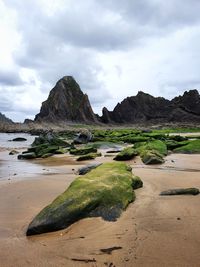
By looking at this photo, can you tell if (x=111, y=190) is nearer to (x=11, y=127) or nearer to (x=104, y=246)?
(x=104, y=246)

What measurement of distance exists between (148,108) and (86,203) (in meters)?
167

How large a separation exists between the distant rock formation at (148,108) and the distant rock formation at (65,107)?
31.2ft

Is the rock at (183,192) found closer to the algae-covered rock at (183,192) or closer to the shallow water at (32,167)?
the algae-covered rock at (183,192)

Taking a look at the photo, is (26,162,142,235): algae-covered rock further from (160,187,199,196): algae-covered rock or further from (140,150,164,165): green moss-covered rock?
(140,150,164,165): green moss-covered rock

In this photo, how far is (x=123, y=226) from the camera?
22.6 ft

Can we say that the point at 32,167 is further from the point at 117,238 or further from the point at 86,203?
the point at 117,238

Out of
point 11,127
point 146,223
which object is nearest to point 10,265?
point 146,223

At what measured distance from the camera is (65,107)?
172125mm

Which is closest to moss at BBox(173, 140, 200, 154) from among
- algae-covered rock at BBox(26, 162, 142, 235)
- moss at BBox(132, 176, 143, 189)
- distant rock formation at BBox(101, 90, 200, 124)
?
moss at BBox(132, 176, 143, 189)

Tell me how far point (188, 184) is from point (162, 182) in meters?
0.88

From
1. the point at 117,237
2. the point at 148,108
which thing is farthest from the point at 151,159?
the point at 148,108

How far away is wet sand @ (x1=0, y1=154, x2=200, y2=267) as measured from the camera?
545cm

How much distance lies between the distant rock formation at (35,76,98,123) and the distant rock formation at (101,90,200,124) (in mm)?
9525

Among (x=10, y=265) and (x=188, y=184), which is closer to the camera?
(x=10, y=265)
